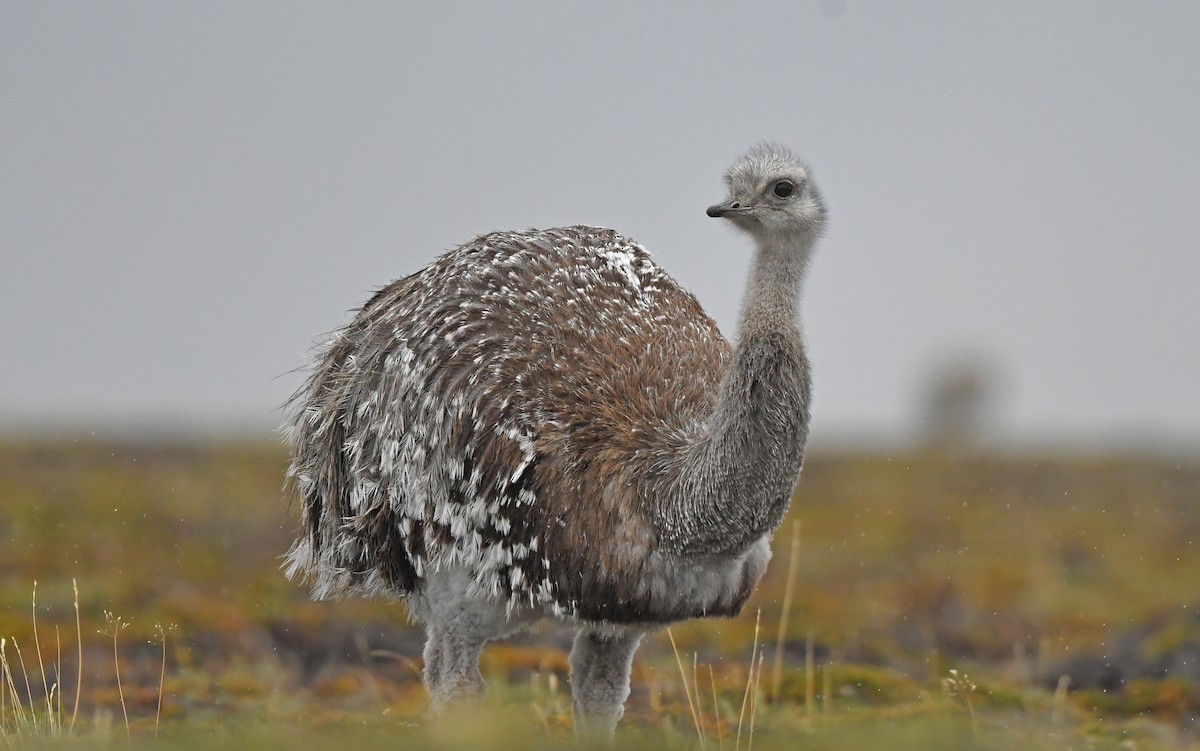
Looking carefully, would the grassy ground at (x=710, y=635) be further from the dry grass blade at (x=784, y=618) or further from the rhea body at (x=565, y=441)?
the rhea body at (x=565, y=441)

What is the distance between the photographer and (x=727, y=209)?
24.5 ft

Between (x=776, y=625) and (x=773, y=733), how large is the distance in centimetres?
941

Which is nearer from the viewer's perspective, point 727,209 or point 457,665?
point 727,209

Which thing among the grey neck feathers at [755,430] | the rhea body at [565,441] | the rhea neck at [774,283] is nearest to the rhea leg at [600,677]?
the rhea body at [565,441]

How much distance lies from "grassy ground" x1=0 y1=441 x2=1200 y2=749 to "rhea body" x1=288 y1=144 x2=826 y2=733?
780 mm

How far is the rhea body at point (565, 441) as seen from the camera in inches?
294

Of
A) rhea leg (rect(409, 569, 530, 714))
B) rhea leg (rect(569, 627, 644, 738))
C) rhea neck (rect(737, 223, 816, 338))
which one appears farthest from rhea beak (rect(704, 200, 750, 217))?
rhea leg (rect(569, 627, 644, 738))

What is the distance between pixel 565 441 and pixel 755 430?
1.16 metres

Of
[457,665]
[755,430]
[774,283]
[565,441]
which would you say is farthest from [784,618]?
[774,283]

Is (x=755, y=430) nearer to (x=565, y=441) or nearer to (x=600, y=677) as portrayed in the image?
(x=565, y=441)

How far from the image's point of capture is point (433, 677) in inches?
336

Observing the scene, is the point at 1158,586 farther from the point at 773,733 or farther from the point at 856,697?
the point at 773,733

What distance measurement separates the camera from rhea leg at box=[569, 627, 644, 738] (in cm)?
905

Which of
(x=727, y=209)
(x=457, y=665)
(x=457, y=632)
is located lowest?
(x=457, y=665)
